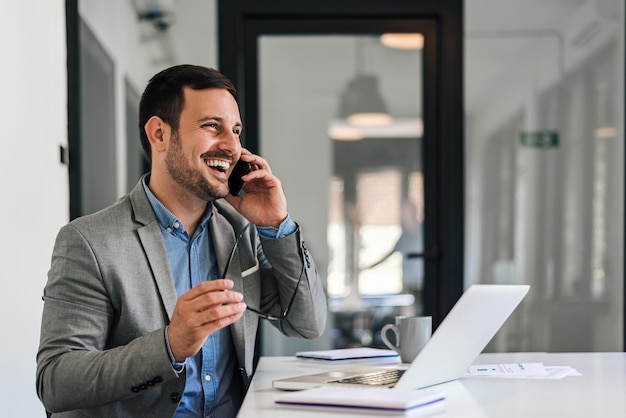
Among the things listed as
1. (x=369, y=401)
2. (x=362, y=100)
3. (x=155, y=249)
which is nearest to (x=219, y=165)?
(x=155, y=249)

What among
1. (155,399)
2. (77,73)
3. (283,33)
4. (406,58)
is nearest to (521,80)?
(406,58)

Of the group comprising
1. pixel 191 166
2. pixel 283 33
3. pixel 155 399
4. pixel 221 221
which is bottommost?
pixel 155 399

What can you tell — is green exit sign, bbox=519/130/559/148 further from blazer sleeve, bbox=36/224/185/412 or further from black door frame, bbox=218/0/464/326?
blazer sleeve, bbox=36/224/185/412

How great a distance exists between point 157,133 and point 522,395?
1111 mm

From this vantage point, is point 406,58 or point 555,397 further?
point 406,58

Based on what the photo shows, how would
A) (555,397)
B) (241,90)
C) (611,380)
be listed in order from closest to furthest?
(555,397)
(611,380)
(241,90)

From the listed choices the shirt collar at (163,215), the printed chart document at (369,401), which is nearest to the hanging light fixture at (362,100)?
the shirt collar at (163,215)

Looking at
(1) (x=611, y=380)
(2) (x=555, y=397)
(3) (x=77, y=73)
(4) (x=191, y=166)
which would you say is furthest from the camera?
(3) (x=77, y=73)

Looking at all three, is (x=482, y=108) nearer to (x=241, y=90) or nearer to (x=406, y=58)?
(x=406, y=58)

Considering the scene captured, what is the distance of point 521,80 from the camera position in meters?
4.68

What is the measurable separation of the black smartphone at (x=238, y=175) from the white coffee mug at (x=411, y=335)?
0.50 metres

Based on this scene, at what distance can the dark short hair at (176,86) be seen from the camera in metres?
2.22

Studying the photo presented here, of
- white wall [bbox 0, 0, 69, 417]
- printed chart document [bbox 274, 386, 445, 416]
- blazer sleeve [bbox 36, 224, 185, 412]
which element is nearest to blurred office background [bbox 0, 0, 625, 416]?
white wall [bbox 0, 0, 69, 417]

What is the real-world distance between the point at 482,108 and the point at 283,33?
108 centimetres
